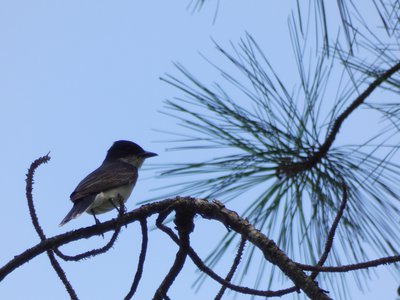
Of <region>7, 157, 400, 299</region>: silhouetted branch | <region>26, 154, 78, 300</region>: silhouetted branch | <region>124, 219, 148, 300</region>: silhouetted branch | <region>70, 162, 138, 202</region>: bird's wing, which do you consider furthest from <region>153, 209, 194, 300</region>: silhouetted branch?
<region>70, 162, 138, 202</region>: bird's wing

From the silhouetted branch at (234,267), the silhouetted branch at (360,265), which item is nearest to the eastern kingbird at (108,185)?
the silhouetted branch at (234,267)

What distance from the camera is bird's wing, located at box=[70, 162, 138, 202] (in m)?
6.70

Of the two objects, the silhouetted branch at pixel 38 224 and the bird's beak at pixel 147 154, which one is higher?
the bird's beak at pixel 147 154

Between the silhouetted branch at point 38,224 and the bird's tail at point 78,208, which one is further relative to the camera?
the bird's tail at point 78,208

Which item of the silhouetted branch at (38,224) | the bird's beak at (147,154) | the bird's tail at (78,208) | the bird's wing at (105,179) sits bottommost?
the silhouetted branch at (38,224)

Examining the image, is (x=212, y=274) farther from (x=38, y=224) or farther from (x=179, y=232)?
(x=38, y=224)

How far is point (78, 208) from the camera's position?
6.36m

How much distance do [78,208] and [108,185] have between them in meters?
0.71

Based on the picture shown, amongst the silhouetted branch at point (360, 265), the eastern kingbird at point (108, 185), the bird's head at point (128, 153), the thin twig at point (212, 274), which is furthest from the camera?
the bird's head at point (128, 153)

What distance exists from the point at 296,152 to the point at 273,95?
330mm

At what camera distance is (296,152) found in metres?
3.15

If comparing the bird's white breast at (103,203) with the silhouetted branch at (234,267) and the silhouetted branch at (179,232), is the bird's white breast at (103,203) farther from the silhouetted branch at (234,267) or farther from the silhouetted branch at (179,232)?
the silhouetted branch at (234,267)

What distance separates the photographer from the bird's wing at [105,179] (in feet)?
22.0

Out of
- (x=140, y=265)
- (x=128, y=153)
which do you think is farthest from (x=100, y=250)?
(x=128, y=153)
